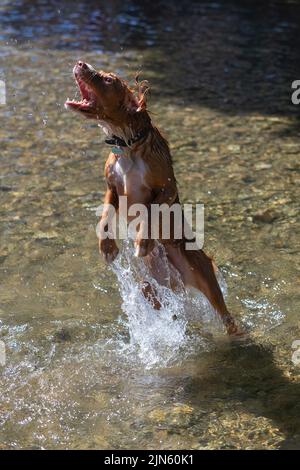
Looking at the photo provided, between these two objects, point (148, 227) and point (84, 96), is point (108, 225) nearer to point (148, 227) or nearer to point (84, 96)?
point (148, 227)

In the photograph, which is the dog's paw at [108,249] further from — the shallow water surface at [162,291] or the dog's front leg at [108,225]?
the shallow water surface at [162,291]

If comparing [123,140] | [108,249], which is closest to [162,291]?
[108,249]

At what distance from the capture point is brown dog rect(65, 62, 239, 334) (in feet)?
15.5

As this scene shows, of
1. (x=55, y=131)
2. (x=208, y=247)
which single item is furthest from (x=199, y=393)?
(x=55, y=131)

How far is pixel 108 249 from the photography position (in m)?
5.31

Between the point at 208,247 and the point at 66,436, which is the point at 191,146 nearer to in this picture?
the point at 208,247

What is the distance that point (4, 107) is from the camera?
9922 mm

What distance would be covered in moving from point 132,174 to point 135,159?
0.32 ft

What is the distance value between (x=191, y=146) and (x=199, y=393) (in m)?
4.47

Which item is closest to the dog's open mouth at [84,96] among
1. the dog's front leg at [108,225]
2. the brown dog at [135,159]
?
the brown dog at [135,159]

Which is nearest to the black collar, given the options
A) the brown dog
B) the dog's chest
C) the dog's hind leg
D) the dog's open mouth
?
the brown dog

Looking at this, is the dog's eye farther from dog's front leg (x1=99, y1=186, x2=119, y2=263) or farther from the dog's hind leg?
the dog's hind leg

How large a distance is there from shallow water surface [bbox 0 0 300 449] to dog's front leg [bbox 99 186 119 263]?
375 mm

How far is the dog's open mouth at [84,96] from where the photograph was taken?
464cm
